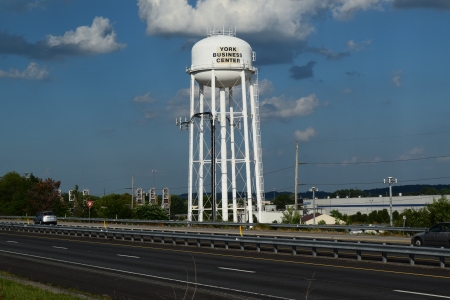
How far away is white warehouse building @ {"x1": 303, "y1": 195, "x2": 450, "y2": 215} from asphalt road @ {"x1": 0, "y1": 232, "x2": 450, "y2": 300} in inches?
4325

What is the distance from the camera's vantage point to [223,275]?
21.5m

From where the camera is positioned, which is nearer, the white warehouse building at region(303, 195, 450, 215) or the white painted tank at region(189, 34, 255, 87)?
the white painted tank at region(189, 34, 255, 87)

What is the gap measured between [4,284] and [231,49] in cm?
4521

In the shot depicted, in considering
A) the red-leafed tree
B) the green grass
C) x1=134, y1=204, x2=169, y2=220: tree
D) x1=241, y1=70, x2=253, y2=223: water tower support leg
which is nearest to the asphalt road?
the green grass

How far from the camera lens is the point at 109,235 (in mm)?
46750

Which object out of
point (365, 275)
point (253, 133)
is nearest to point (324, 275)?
point (365, 275)

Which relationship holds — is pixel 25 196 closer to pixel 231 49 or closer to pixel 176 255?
pixel 231 49

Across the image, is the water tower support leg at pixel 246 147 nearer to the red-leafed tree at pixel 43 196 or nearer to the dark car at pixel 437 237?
the dark car at pixel 437 237

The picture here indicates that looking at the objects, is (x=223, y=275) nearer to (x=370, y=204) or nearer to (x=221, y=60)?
(x=221, y=60)

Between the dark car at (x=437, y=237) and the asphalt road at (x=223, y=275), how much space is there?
6012mm

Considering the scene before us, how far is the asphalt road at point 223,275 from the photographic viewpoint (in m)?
17.1

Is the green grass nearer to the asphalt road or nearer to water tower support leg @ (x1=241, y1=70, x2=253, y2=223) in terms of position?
the asphalt road

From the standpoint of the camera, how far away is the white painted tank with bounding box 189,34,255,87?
61.2m

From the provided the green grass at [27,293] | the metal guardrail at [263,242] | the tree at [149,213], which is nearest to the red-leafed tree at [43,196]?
the tree at [149,213]
